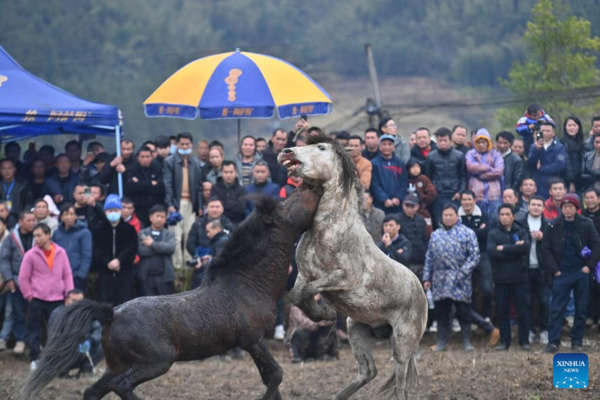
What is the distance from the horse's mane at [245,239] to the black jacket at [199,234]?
354 centimetres

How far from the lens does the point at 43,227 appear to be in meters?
10.6

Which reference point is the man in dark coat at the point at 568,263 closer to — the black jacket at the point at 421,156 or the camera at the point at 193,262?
the black jacket at the point at 421,156

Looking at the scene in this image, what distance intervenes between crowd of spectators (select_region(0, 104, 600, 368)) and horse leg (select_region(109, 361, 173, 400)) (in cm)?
351

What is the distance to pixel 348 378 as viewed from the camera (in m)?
9.99

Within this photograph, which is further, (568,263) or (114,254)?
(114,254)

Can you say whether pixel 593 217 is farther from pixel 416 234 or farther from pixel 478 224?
pixel 416 234

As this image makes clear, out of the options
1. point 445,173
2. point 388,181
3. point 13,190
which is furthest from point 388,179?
point 13,190

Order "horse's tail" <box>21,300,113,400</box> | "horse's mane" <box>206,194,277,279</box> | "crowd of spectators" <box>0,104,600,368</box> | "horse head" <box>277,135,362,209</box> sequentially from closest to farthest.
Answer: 1. "horse head" <box>277,135,362,209</box>
2. "horse's tail" <box>21,300,113,400</box>
3. "horse's mane" <box>206,194,277,279</box>
4. "crowd of spectators" <box>0,104,600,368</box>

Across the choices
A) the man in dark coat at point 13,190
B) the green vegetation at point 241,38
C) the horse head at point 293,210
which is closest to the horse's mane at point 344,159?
the horse head at point 293,210

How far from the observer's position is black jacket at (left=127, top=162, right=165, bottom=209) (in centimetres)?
1205

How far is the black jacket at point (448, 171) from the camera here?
1187cm

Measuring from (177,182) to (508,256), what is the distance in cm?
451

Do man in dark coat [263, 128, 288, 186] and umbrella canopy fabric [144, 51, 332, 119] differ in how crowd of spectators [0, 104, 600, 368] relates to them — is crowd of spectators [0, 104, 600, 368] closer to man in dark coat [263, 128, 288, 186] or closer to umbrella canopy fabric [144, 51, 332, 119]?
man in dark coat [263, 128, 288, 186]

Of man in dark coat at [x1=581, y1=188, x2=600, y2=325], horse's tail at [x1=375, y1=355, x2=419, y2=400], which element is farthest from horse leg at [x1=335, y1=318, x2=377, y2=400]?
man in dark coat at [x1=581, y1=188, x2=600, y2=325]
